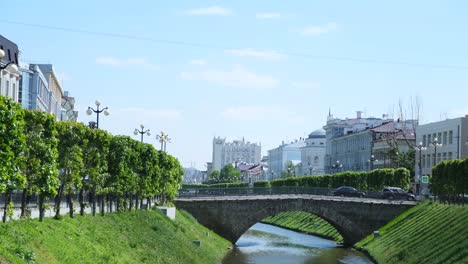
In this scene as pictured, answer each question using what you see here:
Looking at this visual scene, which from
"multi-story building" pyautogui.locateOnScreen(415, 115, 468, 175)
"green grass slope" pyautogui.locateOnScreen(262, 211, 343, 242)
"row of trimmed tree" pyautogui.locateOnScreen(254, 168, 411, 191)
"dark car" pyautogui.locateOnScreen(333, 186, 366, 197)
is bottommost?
"green grass slope" pyautogui.locateOnScreen(262, 211, 343, 242)

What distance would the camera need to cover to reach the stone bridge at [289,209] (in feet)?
293

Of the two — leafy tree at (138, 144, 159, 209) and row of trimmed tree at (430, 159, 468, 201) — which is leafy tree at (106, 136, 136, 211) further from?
row of trimmed tree at (430, 159, 468, 201)

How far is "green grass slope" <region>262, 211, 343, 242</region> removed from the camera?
105m

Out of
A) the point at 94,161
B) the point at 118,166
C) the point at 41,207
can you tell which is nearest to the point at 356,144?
the point at 118,166

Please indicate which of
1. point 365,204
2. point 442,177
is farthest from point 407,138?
point 442,177

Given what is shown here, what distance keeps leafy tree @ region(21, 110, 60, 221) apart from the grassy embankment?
5.10ft

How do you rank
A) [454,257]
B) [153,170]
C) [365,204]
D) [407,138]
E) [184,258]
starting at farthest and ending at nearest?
[407,138]
[365,204]
[153,170]
[184,258]
[454,257]

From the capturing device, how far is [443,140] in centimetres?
11831

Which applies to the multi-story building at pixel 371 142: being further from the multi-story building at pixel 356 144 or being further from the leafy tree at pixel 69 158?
the leafy tree at pixel 69 158

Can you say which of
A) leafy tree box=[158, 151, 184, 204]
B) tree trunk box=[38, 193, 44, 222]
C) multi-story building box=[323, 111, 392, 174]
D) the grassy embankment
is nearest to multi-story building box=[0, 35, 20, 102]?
leafy tree box=[158, 151, 184, 204]

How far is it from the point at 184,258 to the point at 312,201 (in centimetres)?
3569

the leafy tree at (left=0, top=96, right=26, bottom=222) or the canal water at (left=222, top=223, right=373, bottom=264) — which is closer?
the leafy tree at (left=0, top=96, right=26, bottom=222)

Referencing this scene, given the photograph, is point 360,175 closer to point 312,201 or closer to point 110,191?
point 312,201

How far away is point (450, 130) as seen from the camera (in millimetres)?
115562
